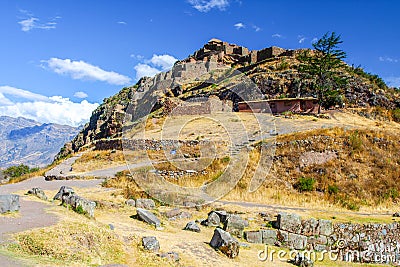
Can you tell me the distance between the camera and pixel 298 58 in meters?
57.2

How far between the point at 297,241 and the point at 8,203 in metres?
10.2

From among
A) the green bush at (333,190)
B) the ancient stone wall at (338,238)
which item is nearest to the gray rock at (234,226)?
the ancient stone wall at (338,238)

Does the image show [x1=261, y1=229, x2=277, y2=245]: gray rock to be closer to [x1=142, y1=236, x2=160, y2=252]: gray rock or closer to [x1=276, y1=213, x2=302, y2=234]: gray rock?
[x1=276, y1=213, x2=302, y2=234]: gray rock

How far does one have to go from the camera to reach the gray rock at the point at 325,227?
45.2 feet

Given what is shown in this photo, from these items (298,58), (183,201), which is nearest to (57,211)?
(183,201)

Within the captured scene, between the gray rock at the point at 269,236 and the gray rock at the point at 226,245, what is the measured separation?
2.65 meters

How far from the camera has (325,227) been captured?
1385cm

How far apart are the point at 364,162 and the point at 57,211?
18.9 meters

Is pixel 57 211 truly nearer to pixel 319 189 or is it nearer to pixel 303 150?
pixel 319 189

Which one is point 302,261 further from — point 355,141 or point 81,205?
point 355,141

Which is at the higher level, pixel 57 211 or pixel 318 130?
pixel 318 130

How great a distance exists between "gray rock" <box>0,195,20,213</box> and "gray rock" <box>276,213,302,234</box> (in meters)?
9.75

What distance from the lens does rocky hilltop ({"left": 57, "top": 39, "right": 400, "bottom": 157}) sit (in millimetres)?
46812

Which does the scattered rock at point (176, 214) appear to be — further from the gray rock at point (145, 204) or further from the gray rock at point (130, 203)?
the gray rock at point (130, 203)
